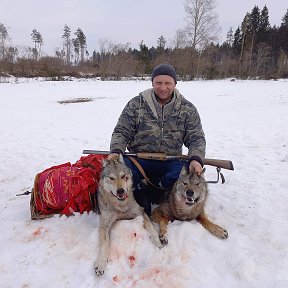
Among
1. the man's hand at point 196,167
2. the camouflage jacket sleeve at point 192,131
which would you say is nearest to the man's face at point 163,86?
the camouflage jacket sleeve at point 192,131

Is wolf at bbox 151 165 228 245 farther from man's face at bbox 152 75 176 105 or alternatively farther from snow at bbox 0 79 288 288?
man's face at bbox 152 75 176 105

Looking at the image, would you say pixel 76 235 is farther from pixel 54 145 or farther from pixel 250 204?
pixel 54 145

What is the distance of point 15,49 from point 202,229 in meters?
44.3

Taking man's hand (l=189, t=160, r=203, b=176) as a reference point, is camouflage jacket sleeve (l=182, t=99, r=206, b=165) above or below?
above

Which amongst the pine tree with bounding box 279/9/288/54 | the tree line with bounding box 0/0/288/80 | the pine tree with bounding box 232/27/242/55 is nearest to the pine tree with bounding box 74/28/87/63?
the tree line with bounding box 0/0/288/80

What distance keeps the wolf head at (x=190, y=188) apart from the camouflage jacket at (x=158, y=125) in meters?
0.47

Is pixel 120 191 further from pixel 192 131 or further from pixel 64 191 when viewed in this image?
pixel 192 131

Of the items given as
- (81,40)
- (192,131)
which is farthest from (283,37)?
(192,131)

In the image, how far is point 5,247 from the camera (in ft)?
10.2

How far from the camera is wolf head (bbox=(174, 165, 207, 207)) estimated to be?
3.28 m

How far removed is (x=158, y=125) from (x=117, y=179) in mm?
963

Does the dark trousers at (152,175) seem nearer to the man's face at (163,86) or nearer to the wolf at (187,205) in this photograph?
the wolf at (187,205)

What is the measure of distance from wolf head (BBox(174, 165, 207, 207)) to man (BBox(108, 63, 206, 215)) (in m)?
0.41

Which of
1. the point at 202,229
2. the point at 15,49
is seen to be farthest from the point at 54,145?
the point at 15,49
